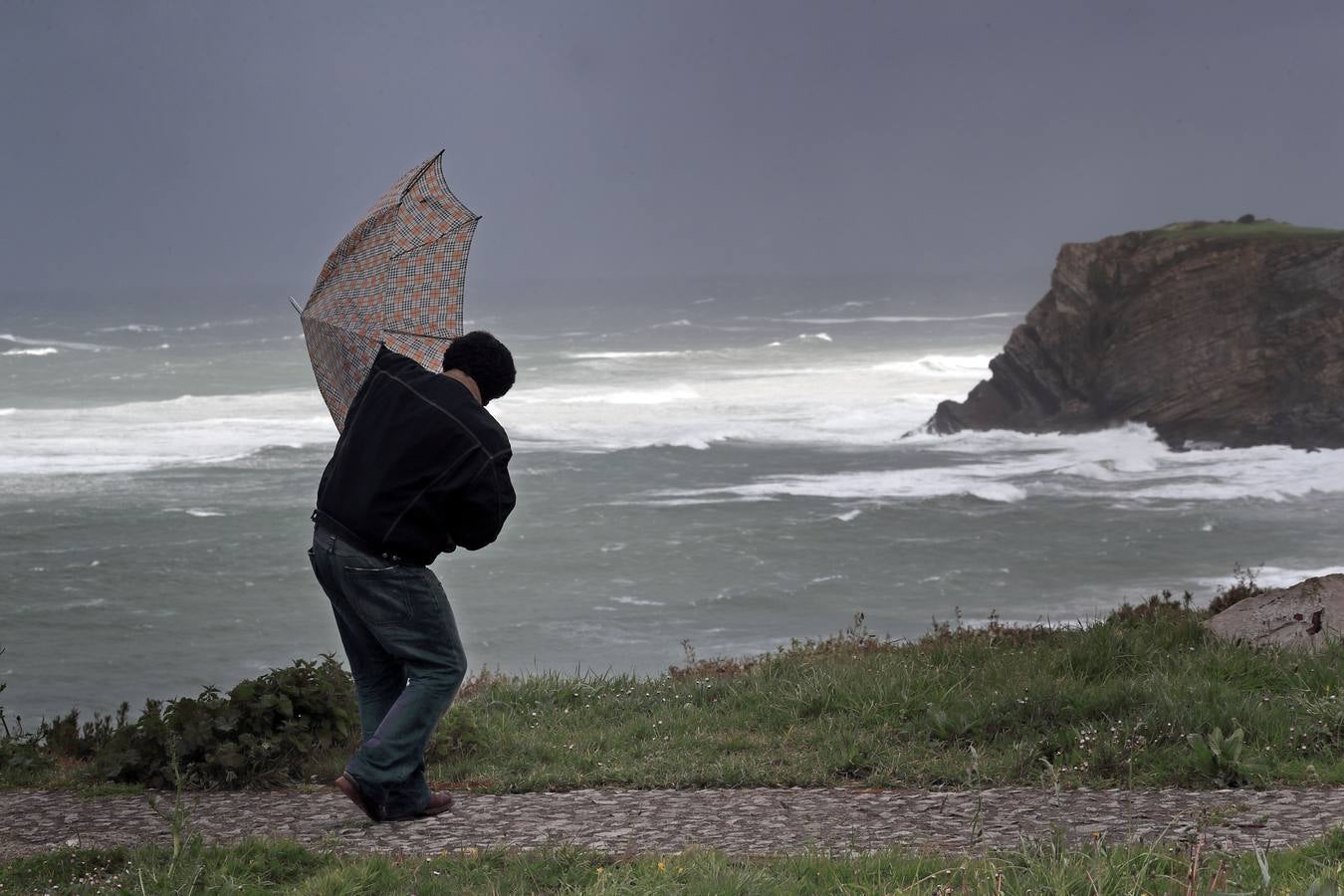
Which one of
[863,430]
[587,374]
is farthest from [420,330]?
[587,374]

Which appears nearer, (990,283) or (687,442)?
(687,442)

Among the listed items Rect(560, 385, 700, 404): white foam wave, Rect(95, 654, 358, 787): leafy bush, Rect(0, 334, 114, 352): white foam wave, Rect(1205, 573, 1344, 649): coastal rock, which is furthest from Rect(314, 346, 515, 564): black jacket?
Rect(0, 334, 114, 352): white foam wave

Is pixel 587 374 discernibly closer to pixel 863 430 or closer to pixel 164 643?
pixel 863 430

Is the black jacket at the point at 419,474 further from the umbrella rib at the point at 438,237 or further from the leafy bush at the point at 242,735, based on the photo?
the leafy bush at the point at 242,735

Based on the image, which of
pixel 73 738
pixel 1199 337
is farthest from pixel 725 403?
pixel 73 738

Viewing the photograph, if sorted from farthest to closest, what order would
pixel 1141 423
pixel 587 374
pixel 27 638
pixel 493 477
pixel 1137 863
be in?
pixel 587 374
pixel 1141 423
pixel 27 638
pixel 493 477
pixel 1137 863

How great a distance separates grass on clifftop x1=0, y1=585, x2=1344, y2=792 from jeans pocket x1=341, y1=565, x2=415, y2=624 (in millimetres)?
1624

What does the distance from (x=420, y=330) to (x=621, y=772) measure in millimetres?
2392

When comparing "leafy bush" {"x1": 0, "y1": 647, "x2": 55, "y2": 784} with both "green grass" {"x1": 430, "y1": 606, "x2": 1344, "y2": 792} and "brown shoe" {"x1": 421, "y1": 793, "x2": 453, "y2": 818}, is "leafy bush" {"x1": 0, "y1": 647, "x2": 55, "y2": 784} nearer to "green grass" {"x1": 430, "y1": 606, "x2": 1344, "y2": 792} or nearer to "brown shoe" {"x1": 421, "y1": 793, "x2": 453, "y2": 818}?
"green grass" {"x1": 430, "y1": 606, "x2": 1344, "y2": 792}

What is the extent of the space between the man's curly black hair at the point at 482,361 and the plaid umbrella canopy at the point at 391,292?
0.48 metres

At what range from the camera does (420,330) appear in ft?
20.4

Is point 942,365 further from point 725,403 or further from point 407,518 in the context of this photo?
point 407,518

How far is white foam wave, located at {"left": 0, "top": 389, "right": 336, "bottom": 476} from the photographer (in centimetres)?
4194

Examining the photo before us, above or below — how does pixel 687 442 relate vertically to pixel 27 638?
above
